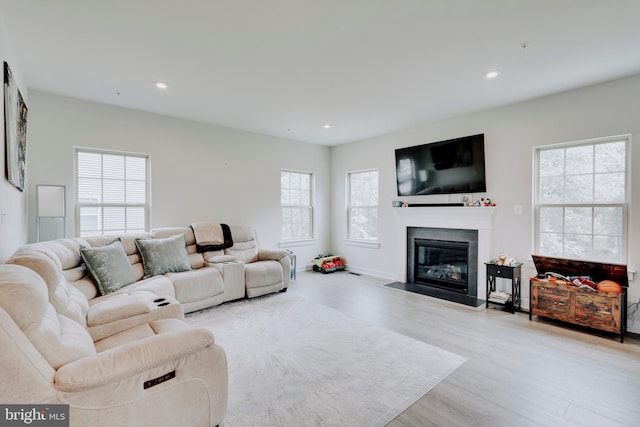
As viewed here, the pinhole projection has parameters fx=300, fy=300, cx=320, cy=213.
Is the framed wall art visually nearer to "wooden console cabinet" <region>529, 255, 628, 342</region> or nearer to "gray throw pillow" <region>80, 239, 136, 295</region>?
"gray throw pillow" <region>80, 239, 136, 295</region>

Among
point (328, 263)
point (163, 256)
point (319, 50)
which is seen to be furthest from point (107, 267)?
point (328, 263)

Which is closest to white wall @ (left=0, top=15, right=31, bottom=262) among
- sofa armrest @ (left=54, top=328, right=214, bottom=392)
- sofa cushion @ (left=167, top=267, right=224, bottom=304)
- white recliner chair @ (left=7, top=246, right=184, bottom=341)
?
white recliner chair @ (left=7, top=246, right=184, bottom=341)

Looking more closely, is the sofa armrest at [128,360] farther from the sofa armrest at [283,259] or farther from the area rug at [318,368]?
the sofa armrest at [283,259]

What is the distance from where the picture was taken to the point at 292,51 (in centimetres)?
262

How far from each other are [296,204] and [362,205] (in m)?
1.35

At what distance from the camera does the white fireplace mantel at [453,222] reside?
166 inches

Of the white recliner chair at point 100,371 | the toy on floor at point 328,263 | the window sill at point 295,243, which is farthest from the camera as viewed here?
the toy on floor at point 328,263

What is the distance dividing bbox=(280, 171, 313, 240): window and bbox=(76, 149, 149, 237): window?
2.42 m

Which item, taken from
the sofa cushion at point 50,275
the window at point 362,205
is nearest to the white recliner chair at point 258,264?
the window at point 362,205

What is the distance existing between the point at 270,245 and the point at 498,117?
13.8 ft

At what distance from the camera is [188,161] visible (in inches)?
184

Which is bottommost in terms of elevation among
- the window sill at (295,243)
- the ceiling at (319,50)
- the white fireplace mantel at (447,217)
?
the window sill at (295,243)

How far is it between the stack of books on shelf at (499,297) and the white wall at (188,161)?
3.41 m

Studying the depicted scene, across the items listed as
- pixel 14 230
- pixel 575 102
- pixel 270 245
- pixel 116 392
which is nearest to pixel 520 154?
pixel 575 102
